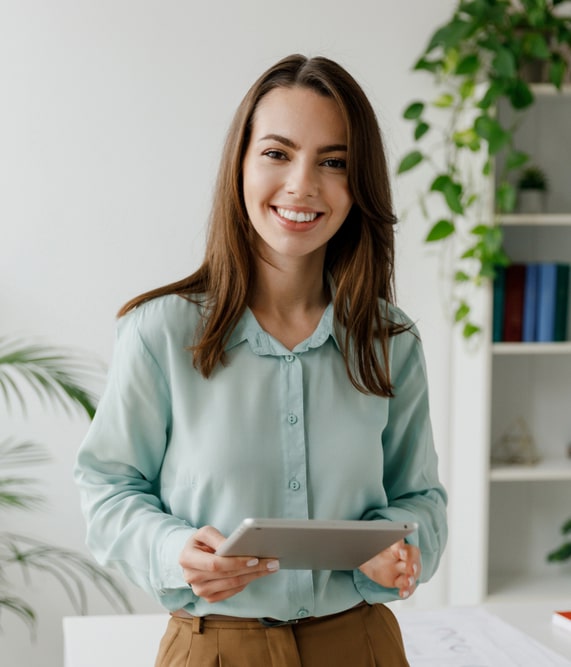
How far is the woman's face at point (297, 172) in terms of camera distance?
4.00 feet

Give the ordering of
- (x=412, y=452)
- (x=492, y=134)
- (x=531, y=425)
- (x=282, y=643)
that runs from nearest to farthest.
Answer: (x=282, y=643) < (x=412, y=452) < (x=492, y=134) < (x=531, y=425)

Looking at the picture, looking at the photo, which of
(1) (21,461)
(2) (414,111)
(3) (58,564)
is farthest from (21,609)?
(2) (414,111)

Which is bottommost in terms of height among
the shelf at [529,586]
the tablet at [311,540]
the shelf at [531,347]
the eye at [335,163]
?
the shelf at [529,586]

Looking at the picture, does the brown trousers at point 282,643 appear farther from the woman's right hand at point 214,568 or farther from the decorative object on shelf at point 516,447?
A: the decorative object on shelf at point 516,447

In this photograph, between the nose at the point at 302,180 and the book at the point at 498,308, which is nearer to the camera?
the nose at the point at 302,180

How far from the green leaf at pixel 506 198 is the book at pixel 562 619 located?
4.96 ft

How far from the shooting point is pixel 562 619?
1.94 m

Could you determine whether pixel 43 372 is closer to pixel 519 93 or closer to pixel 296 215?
pixel 519 93

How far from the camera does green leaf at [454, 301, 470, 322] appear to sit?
129 inches

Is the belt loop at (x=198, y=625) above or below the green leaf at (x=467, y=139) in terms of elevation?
below

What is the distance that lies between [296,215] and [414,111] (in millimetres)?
2200

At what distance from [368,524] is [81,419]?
2.32 m

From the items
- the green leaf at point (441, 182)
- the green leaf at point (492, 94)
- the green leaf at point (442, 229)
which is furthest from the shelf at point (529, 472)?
the green leaf at point (492, 94)

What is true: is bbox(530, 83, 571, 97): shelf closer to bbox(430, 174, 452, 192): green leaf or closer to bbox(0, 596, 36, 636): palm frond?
bbox(430, 174, 452, 192): green leaf
